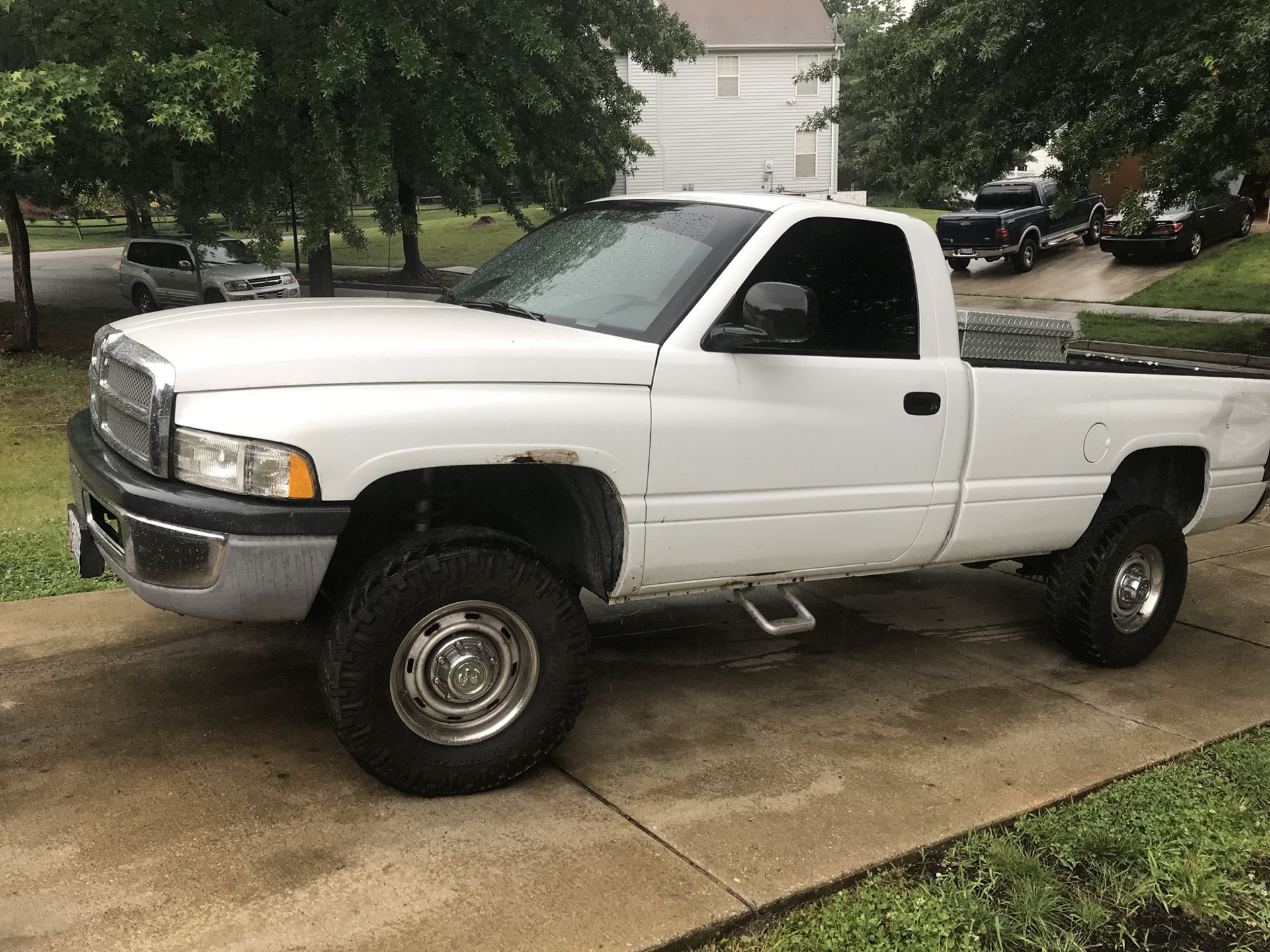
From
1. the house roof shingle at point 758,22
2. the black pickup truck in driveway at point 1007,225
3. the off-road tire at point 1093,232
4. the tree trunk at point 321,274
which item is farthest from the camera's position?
the house roof shingle at point 758,22

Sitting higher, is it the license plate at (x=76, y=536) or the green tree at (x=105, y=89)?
the green tree at (x=105, y=89)

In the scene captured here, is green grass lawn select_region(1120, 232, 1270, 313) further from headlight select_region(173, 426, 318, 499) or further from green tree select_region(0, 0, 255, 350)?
headlight select_region(173, 426, 318, 499)

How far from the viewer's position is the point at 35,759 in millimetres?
3797

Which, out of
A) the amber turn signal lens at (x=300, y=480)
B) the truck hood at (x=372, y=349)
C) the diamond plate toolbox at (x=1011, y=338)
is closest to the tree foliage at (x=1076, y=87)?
the diamond plate toolbox at (x=1011, y=338)

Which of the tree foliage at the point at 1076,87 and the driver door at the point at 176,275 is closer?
the tree foliage at the point at 1076,87

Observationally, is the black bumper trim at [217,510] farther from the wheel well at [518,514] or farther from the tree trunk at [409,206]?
the tree trunk at [409,206]

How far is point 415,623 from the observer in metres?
3.47

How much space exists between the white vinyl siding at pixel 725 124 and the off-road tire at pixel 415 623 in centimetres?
3271

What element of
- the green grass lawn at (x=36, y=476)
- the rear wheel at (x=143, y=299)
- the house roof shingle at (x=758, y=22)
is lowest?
the green grass lawn at (x=36, y=476)

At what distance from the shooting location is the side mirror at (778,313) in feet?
12.1

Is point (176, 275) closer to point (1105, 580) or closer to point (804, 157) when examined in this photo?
point (1105, 580)

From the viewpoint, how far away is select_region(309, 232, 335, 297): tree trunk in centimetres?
1351

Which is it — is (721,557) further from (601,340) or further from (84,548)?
(84,548)

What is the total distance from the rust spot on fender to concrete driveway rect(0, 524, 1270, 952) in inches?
43.5
